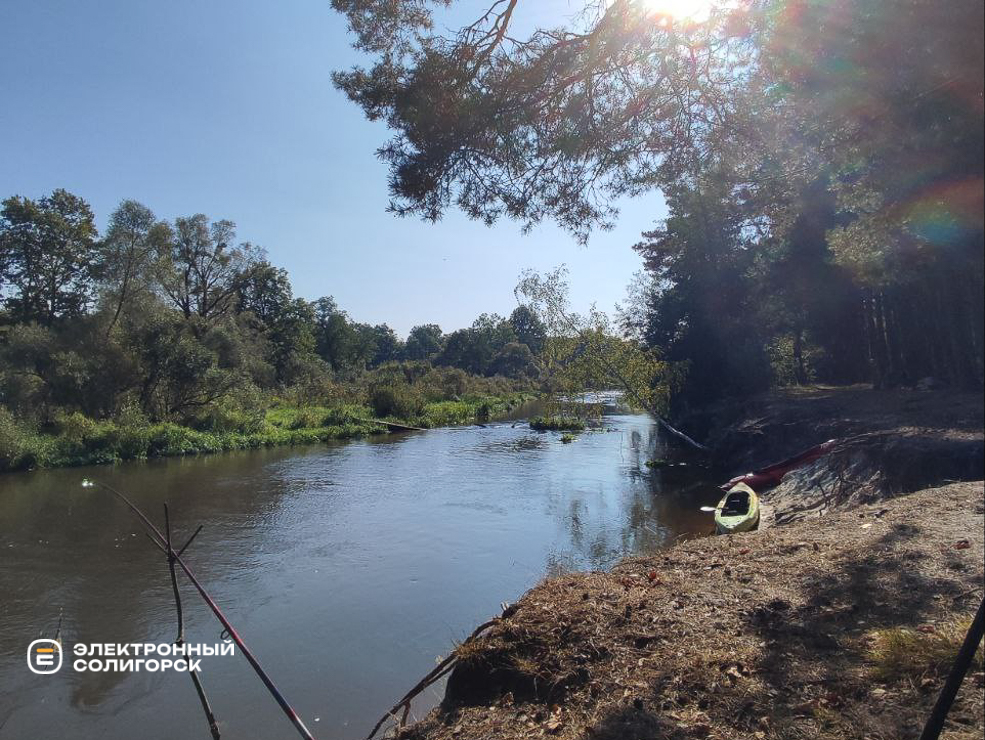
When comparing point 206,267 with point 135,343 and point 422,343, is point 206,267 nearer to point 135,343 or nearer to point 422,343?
point 135,343

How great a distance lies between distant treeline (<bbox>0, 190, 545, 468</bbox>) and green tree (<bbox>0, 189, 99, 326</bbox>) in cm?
5

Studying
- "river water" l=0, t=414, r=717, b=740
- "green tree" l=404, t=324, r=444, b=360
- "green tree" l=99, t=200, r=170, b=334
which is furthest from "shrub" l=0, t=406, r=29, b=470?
"green tree" l=404, t=324, r=444, b=360

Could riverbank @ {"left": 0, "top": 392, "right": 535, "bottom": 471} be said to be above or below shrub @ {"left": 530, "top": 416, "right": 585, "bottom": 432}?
above

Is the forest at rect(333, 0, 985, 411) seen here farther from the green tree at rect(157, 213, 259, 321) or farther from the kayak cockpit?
the green tree at rect(157, 213, 259, 321)

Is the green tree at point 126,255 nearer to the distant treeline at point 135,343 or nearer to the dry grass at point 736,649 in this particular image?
the distant treeline at point 135,343

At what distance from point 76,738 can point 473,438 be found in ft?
76.8

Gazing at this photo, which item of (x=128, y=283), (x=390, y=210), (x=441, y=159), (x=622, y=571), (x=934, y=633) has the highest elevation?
(x=128, y=283)

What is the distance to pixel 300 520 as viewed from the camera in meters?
13.6

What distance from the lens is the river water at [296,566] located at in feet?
20.4

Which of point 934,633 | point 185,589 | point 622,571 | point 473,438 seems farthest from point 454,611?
point 473,438

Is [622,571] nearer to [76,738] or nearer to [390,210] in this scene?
[390,210]

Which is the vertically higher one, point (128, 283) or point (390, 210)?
point (128, 283)

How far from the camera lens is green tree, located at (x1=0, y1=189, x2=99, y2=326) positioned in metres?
28.4

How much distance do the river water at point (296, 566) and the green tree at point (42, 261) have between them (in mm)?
12964
